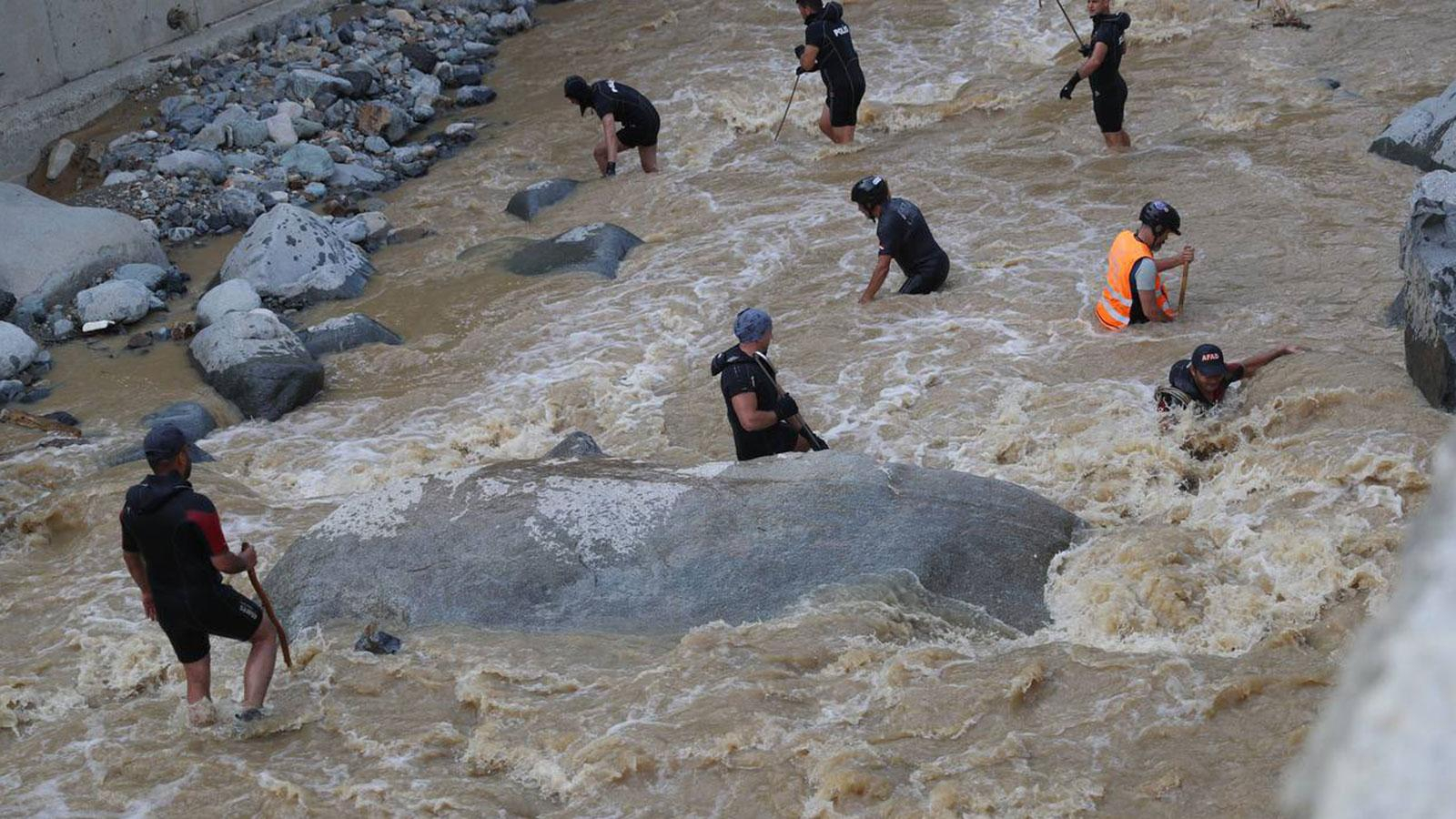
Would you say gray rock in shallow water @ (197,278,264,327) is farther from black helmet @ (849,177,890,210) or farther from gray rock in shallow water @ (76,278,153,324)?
black helmet @ (849,177,890,210)

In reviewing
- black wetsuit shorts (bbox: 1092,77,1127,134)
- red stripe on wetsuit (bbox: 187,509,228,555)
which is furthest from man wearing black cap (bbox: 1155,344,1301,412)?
red stripe on wetsuit (bbox: 187,509,228,555)

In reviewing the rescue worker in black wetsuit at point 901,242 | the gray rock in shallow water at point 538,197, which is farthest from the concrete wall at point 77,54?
the rescue worker in black wetsuit at point 901,242

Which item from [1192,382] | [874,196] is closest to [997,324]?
[874,196]

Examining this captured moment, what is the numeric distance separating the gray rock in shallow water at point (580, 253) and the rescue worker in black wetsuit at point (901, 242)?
238 centimetres

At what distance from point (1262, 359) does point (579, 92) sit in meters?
7.11


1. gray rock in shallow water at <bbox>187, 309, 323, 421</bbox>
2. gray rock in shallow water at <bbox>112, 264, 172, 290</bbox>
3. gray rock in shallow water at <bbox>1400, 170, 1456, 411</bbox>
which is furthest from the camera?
gray rock in shallow water at <bbox>112, 264, 172, 290</bbox>

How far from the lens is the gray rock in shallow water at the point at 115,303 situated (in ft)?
36.9

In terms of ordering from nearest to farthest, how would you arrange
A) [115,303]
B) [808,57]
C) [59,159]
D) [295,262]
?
[115,303] < [295,262] < [808,57] < [59,159]

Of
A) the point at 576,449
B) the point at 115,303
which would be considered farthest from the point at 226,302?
the point at 576,449

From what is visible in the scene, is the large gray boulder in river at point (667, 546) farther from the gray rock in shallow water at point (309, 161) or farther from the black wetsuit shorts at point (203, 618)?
the gray rock in shallow water at point (309, 161)

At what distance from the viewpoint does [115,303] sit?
36.9ft

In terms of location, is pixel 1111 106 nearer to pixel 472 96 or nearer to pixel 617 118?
pixel 617 118

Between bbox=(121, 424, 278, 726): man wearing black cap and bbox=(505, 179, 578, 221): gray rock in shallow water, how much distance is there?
25.0 ft

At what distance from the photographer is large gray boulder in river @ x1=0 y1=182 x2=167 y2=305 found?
11.6 meters
